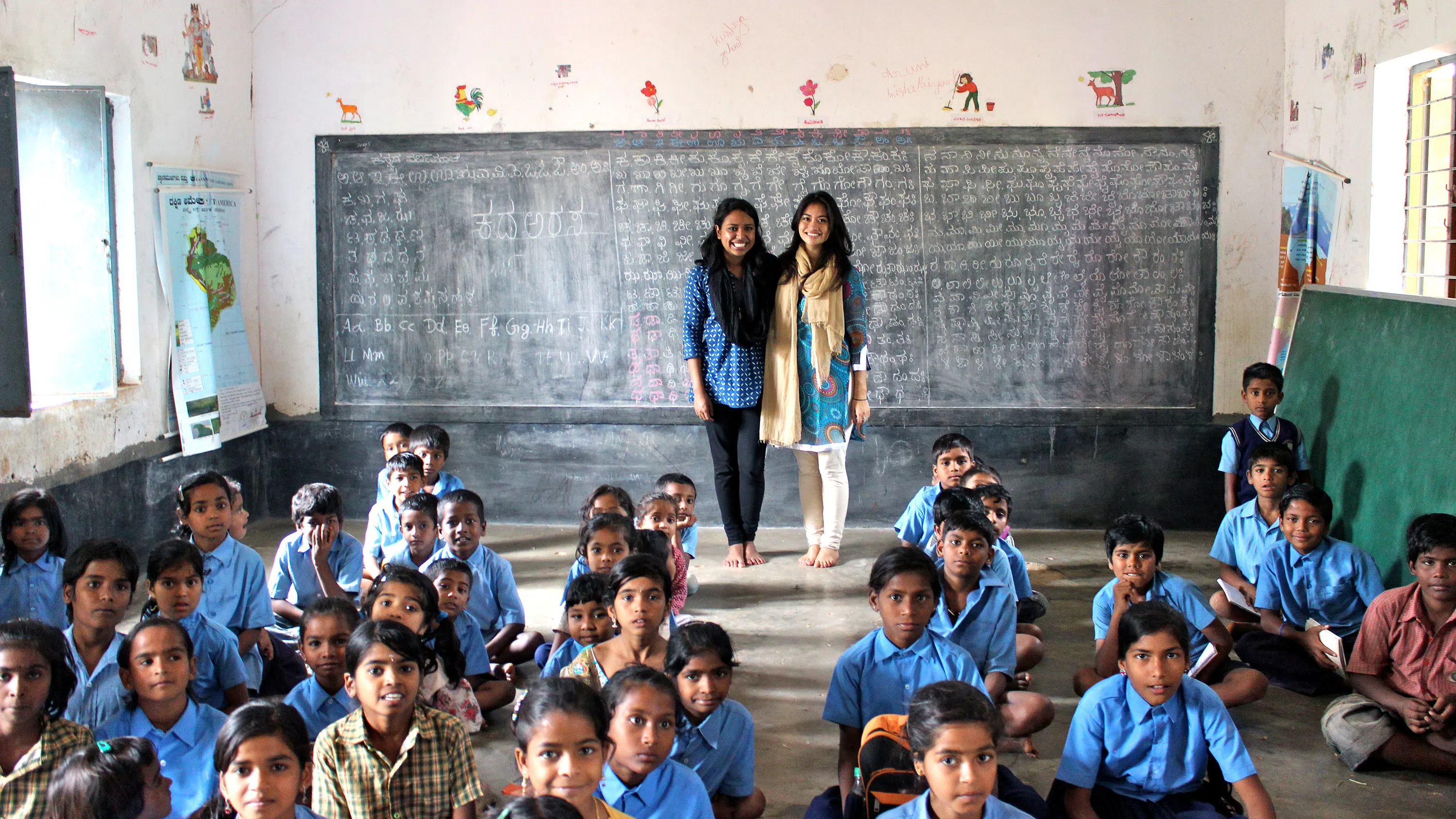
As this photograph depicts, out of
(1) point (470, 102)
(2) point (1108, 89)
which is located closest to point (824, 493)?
(2) point (1108, 89)

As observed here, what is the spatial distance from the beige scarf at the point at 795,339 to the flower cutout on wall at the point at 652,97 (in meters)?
1.18

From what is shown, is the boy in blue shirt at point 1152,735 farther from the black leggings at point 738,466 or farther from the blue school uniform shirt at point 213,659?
the black leggings at point 738,466

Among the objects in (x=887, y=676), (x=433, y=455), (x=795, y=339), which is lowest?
(x=887, y=676)

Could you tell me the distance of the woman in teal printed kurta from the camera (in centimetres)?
470

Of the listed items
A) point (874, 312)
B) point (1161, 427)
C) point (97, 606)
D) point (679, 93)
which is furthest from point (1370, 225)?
point (97, 606)

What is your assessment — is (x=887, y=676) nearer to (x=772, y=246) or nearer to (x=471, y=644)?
(x=471, y=644)

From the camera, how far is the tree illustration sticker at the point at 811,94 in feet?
17.5

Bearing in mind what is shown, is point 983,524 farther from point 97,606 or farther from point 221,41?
point 221,41

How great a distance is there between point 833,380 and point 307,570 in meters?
2.13

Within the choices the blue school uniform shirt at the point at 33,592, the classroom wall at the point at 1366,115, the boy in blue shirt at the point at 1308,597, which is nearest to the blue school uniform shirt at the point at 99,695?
the blue school uniform shirt at the point at 33,592

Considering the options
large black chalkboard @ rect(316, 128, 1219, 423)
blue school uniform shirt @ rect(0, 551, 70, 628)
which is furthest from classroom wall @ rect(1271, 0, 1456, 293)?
blue school uniform shirt @ rect(0, 551, 70, 628)

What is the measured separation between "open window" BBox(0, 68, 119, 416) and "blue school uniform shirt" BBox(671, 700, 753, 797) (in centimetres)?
304

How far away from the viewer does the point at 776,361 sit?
4785 millimetres

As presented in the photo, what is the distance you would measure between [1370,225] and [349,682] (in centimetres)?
392
